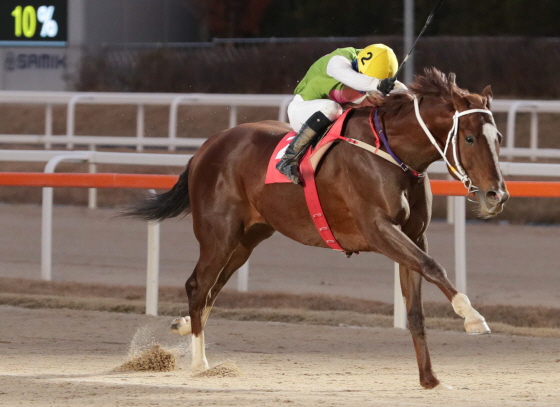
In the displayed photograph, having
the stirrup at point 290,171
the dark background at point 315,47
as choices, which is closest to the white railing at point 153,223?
the stirrup at point 290,171

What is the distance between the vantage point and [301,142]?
5242 millimetres

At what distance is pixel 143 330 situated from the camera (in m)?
6.47

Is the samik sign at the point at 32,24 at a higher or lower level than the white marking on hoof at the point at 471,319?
higher

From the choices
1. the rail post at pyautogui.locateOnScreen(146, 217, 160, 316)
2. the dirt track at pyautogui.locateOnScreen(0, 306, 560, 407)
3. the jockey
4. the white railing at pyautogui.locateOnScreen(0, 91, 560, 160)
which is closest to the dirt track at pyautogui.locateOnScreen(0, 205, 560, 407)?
the dirt track at pyautogui.locateOnScreen(0, 306, 560, 407)

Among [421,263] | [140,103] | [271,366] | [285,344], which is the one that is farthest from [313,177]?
[140,103]

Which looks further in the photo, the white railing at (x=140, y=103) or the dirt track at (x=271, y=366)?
the white railing at (x=140, y=103)

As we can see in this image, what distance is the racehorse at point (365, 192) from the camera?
462 centimetres

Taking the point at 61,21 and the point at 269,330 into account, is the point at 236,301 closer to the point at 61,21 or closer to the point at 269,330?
the point at 269,330

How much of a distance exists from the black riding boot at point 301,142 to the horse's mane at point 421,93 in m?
0.26

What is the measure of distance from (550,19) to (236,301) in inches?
603

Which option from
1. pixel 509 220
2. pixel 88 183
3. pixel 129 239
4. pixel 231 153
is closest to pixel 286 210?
pixel 231 153

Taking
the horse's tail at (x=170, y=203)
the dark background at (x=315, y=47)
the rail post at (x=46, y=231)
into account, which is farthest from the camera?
the dark background at (x=315, y=47)

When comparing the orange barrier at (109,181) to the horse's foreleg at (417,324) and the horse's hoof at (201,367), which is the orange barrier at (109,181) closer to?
the horse's foreleg at (417,324)

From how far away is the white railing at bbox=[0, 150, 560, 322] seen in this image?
6.77 meters
